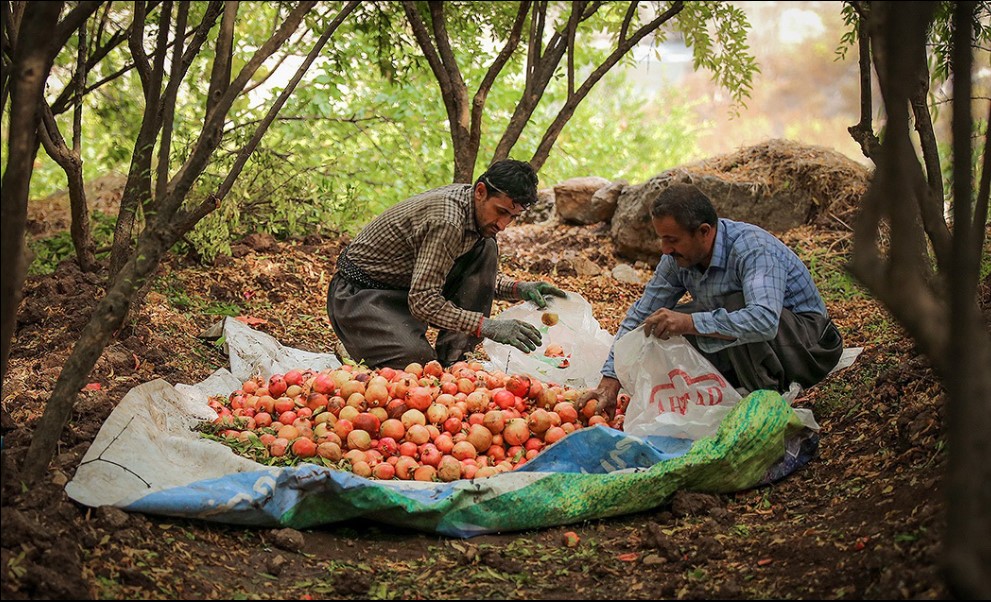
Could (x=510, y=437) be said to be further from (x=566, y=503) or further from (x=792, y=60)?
(x=792, y=60)

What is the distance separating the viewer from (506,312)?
4.98 meters

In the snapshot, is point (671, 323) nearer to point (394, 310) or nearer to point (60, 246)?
point (394, 310)

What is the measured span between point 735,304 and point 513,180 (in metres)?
1.21

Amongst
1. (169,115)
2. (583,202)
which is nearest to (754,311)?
(169,115)

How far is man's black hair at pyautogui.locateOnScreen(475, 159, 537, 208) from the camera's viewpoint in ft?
14.5

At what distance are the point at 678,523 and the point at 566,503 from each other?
0.40 metres

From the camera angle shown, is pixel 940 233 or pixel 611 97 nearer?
pixel 940 233

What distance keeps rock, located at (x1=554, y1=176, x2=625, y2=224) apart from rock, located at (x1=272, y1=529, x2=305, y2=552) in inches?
213

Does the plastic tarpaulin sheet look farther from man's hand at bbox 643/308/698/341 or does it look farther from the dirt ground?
man's hand at bbox 643/308/698/341

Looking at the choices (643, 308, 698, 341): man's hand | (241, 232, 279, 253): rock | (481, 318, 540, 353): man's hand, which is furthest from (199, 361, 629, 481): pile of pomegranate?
(241, 232, 279, 253): rock

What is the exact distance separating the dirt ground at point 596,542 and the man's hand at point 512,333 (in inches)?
50.0

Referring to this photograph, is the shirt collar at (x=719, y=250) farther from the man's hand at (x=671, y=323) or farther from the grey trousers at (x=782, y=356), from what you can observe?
the man's hand at (x=671, y=323)

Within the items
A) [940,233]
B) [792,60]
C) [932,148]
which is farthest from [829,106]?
[940,233]

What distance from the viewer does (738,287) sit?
396 centimetres
